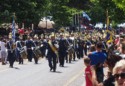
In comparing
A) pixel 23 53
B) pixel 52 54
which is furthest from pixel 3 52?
pixel 52 54

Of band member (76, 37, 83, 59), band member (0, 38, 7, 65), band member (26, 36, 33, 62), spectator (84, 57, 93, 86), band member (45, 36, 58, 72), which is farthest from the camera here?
band member (76, 37, 83, 59)

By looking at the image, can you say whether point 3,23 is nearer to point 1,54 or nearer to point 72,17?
point 1,54

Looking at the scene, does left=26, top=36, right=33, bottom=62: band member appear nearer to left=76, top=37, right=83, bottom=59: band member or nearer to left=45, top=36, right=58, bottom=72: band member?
left=76, top=37, right=83, bottom=59: band member

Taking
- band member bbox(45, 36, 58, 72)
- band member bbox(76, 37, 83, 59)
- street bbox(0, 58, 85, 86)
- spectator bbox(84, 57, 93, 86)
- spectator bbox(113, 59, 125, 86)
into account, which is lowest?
band member bbox(76, 37, 83, 59)

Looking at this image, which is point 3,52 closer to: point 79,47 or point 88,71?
point 79,47

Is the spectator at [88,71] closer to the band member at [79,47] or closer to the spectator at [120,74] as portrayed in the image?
the spectator at [120,74]

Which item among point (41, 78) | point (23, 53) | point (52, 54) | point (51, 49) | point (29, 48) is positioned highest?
point (51, 49)

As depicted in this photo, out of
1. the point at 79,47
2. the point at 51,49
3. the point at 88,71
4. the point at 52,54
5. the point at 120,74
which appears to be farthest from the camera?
the point at 79,47

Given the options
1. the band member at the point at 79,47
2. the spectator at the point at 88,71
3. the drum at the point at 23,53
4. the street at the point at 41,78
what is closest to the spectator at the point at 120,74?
the spectator at the point at 88,71

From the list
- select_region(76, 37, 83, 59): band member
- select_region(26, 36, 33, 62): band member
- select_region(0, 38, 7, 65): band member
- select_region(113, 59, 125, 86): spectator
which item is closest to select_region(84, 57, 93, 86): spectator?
select_region(113, 59, 125, 86): spectator

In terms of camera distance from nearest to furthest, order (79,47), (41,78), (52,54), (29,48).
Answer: (41,78) → (52,54) → (29,48) → (79,47)

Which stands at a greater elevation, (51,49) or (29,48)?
(51,49)

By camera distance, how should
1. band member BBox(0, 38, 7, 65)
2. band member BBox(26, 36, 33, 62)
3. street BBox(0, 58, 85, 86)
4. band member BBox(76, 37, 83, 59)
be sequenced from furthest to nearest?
band member BBox(76, 37, 83, 59), band member BBox(26, 36, 33, 62), band member BBox(0, 38, 7, 65), street BBox(0, 58, 85, 86)

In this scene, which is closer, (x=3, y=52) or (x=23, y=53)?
(x=3, y=52)
